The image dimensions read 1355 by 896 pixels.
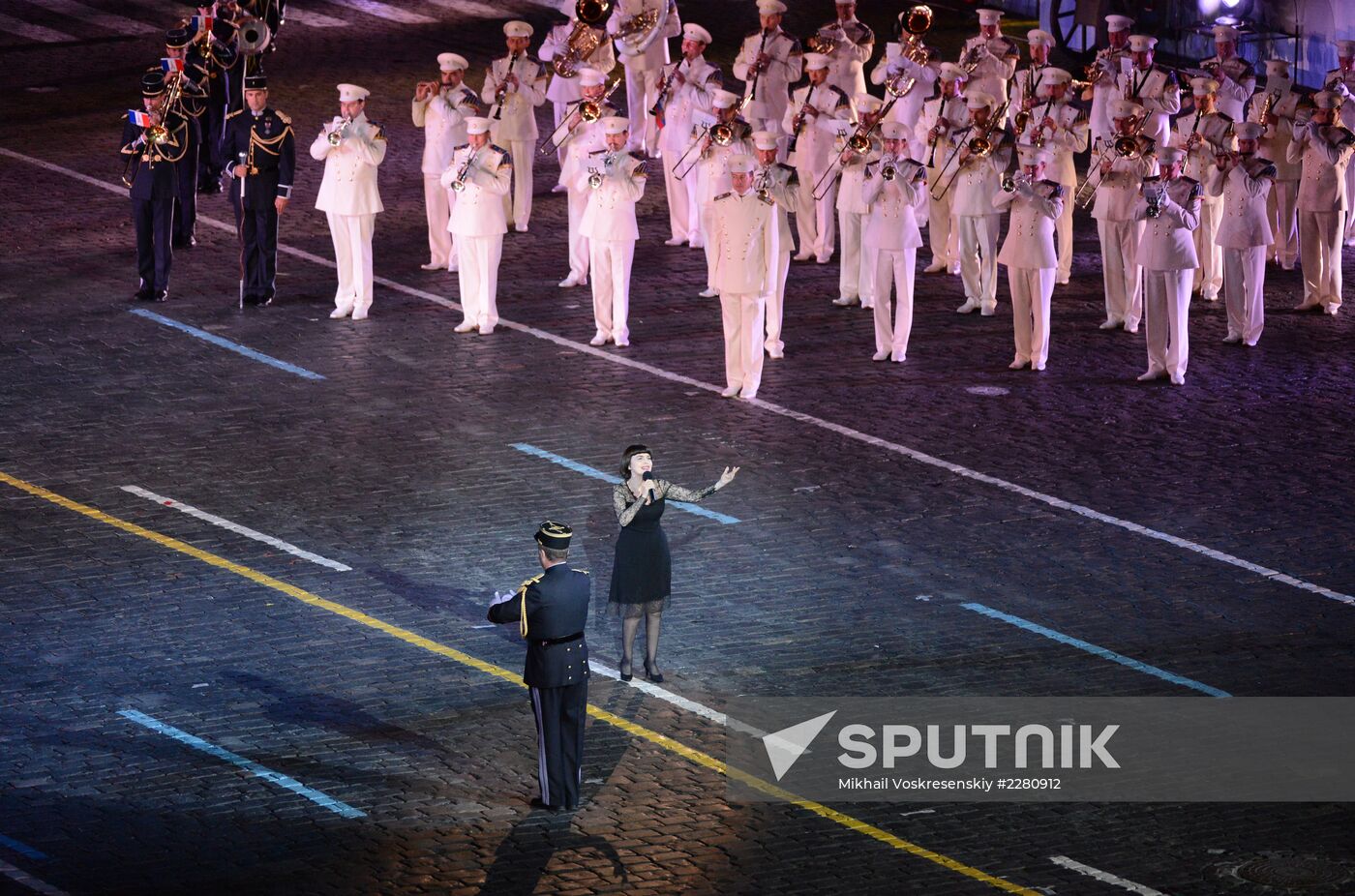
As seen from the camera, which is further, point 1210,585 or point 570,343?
point 570,343

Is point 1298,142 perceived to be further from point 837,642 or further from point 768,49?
point 837,642

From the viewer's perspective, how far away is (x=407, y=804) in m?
13.0

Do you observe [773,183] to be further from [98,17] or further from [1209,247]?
[98,17]

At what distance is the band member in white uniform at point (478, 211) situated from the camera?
2211cm

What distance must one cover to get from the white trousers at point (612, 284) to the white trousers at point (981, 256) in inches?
136

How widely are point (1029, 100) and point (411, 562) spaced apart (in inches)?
423

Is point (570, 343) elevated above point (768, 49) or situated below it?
below

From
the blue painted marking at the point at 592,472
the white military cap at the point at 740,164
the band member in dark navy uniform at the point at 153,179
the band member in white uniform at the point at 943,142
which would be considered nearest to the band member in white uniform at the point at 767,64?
the band member in white uniform at the point at 943,142

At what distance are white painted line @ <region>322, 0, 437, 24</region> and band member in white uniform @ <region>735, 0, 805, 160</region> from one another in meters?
9.47

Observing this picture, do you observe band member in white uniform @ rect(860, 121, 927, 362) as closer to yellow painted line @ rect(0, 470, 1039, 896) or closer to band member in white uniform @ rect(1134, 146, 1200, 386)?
band member in white uniform @ rect(1134, 146, 1200, 386)

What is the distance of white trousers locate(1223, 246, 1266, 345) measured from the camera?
2238 cm

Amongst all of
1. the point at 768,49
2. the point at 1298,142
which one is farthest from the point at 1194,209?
the point at 768,49

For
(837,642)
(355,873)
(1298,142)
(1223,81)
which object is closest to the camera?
(355,873)

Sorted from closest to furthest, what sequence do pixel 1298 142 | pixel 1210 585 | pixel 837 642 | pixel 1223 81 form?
pixel 837 642 < pixel 1210 585 < pixel 1298 142 < pixel 1223 81
